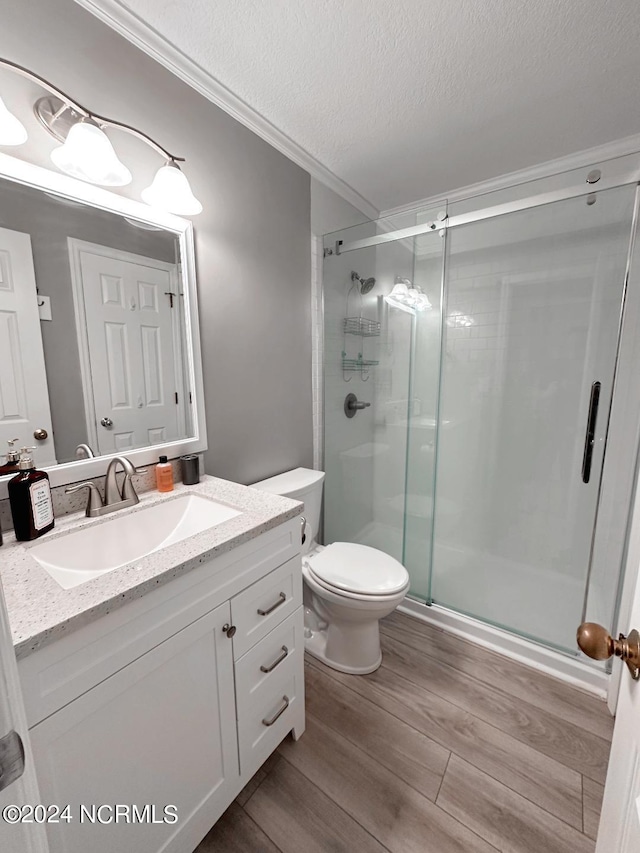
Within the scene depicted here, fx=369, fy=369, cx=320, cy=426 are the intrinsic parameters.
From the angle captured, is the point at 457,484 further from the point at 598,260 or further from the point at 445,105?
the point at 445,105

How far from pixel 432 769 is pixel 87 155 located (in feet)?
7.13

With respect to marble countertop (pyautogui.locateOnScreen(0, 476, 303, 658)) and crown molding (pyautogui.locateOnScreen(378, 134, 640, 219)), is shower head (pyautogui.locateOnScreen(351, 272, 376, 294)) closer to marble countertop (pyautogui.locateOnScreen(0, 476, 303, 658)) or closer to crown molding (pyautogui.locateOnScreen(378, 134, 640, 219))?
crown molding (pyautogui.locateOnScreen(378, 134, 640, 219))

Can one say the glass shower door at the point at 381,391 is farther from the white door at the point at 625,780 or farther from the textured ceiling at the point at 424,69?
the white door at the point at 625,780

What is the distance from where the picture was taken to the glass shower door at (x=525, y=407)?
6.02ft

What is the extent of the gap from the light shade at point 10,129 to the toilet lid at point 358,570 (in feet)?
5.56

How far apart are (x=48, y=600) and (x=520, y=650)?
6.29 ft

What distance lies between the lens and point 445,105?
1492mm

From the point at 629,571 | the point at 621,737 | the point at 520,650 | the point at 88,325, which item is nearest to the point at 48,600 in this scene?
the point at 88,325

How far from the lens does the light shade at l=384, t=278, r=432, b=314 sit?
2.05m

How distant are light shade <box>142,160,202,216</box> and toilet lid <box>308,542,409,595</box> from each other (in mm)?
1491

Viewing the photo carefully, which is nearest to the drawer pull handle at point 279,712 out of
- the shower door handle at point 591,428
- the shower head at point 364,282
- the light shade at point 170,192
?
the shower door handle at point 591,428

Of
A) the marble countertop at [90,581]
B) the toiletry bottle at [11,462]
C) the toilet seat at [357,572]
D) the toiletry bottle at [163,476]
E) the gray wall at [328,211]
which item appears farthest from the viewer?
the gray wall at [328,211]

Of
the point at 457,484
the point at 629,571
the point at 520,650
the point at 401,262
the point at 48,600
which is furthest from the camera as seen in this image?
the point at 457,484

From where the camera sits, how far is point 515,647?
1.74 meters
